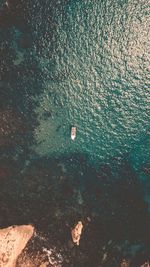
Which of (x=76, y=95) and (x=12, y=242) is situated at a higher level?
(x=76, y=95)

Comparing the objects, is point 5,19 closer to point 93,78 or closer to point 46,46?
point 46,46

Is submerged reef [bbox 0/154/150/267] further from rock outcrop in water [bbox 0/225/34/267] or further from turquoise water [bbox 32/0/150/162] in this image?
turquoise water [bbox 32/0/150/162]

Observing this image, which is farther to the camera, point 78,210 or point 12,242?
point 78,210

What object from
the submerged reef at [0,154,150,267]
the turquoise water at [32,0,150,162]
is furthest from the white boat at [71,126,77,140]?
the submerged reef at [0,154,150,267]

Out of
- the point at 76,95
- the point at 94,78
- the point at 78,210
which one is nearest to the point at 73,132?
the point at 76,95

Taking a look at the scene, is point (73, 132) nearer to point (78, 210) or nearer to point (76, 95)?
point (76, 95)

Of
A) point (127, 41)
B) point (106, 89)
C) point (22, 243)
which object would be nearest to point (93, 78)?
point (106, 89)

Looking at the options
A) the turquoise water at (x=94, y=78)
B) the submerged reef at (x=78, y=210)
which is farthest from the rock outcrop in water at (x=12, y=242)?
the turquoise water at (x=94, y=78)
